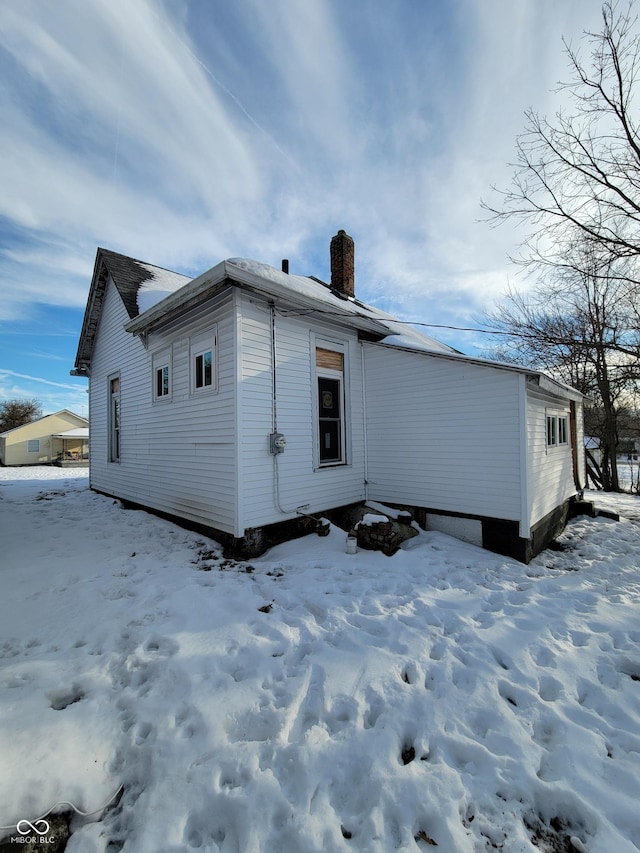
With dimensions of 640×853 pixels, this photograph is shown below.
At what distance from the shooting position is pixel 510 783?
6.60ft

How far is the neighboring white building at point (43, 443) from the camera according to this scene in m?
32.4

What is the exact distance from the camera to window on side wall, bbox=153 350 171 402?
720 cm

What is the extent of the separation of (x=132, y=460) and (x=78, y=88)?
23.2ft

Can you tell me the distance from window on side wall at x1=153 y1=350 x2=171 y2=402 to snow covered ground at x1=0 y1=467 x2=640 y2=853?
3643 millimetres

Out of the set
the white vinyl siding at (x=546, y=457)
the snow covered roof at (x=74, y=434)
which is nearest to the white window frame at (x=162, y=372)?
the white vinyl siding at (x=546, y=457)

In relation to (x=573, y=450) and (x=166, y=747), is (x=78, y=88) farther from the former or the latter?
(x=573, y=450)

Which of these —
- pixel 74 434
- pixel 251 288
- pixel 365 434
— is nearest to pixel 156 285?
pixel 251 288

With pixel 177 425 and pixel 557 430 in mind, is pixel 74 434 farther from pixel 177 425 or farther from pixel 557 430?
pixel 557 430

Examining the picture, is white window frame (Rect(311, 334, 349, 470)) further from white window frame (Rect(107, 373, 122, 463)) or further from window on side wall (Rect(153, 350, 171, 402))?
white window frame (Rect(107, 373, 122, 463))

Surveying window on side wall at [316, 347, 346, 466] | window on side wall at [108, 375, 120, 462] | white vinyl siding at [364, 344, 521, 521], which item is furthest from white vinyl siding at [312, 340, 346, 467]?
window on side wall at [108, 375, 120, 462]

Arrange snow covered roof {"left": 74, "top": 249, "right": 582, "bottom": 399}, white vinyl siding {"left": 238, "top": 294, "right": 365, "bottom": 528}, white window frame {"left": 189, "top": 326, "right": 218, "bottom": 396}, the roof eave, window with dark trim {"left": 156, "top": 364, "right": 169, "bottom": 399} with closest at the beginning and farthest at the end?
1. the roof eave
2. snow covered roof {"left": 74, "top": 249, "right": 582, "bottom": 399}
3. white vinyl siding {"left": 238, "top": 294, "right": 365, "bottom": 528}
4. white window frame {"left": 189, "top": 326, "right": 218, "bottom": 396}
5. window with dark trim {"left": 156, "top": 364, "right": 169, "bottom": 399}

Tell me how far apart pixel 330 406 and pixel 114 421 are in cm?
650
